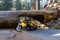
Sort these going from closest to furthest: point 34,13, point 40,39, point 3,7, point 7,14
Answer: point 40,39 < point 7,14 < point 34,13 < point 3,7

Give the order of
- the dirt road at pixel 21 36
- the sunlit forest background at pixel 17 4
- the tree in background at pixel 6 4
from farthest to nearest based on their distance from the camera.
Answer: the tree in background at pixel 6 4, the sunlit forest background at pixel 17 4, the dirt road at pixel 21 36

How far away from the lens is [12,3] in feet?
37.3

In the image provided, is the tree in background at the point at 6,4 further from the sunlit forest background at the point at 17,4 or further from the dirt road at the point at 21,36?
Result: the dirt road at the point at 21,36

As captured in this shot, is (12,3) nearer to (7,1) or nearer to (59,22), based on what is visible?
(7,1)

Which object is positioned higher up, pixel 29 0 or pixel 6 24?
pixel 29 0

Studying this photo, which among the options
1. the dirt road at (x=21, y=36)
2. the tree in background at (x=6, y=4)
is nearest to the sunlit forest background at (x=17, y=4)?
the tree in background at (x=6, y=4)

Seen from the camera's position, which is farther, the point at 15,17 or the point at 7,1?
the point at 7,1

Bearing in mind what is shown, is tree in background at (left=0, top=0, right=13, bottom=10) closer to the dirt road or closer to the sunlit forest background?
the sunlit forest background

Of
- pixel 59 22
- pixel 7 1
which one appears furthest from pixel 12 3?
pixel 59 22

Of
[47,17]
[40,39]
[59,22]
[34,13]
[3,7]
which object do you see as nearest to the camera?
[40,39]

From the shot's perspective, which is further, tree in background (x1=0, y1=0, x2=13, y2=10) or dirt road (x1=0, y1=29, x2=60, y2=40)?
tree in background (x1=0, y1=0, x2=13, y2=10)

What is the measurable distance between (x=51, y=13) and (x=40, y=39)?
3.08 m

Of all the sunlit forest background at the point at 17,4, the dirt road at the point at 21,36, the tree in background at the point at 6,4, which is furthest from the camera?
the tree in background at the point at 6,4

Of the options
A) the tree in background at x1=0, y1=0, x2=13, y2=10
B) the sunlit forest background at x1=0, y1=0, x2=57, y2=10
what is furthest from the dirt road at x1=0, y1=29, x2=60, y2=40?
the tree in background at x1=0, y1=0, x2=13, y2=10
